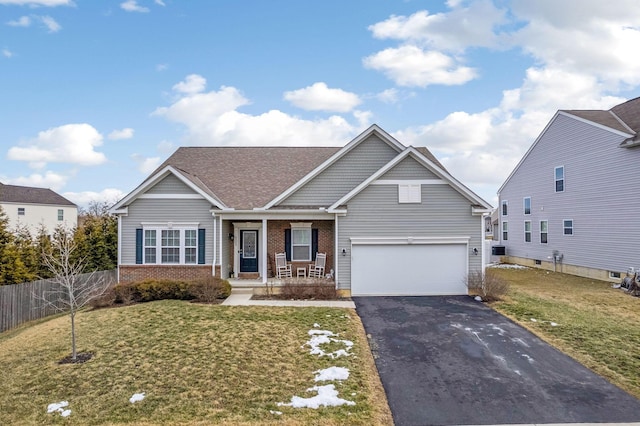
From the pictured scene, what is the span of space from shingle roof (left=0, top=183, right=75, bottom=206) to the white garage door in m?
43.6

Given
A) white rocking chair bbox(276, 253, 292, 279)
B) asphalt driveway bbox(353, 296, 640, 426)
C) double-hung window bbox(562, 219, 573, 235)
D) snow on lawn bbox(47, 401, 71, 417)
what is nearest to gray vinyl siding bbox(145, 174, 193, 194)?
white rocking chair bbox(276, 253, 292, 279)

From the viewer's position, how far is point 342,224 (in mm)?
13953

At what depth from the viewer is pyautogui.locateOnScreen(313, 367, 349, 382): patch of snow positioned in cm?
659

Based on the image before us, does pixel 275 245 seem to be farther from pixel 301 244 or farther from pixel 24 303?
pixel 24 303

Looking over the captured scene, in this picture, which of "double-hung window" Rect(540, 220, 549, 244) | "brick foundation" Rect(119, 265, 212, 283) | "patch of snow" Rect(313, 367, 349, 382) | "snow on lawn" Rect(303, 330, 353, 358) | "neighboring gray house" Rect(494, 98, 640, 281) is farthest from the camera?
"double-hung window" Rect(540, 220, 549, 244)

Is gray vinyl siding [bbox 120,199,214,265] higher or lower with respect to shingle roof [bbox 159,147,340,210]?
lower

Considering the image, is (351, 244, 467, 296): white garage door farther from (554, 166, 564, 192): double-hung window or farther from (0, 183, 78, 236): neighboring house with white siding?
(0, 183, 78, 236): neighboring house with white siding

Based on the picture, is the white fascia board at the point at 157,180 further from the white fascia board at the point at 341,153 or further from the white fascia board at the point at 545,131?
the white fascia board at the point at 545,131

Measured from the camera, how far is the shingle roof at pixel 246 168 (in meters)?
16.2

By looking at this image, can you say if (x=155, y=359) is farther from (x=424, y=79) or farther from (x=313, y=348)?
(x=424, y=79)

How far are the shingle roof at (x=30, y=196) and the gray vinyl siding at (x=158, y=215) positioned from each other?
35.6m

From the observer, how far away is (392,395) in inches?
244

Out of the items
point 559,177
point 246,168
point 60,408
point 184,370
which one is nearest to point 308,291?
point 184,370

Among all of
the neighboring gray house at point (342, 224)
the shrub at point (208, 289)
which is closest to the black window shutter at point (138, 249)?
the neighboring gray house at point (342, 224)
